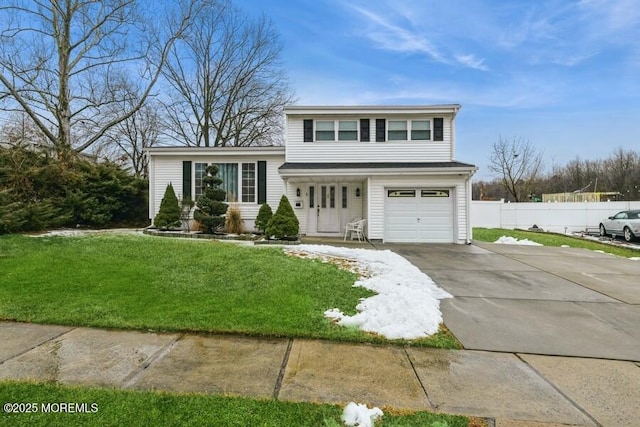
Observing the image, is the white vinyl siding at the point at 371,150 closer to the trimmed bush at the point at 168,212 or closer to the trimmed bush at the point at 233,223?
the trimmed bush at the point at 233,223

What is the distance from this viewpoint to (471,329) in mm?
4211

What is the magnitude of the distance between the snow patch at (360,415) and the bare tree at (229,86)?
24924 mm

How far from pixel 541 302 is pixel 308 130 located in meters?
10.4

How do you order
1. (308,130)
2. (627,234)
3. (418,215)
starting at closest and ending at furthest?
→ (418,215)
(308,130)
(627,234)

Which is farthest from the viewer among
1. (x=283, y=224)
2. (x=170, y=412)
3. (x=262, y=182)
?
(x=262, y=182)

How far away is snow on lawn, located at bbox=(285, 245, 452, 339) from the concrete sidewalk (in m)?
0.48

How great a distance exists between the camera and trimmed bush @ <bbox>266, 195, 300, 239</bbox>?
11.2 meters

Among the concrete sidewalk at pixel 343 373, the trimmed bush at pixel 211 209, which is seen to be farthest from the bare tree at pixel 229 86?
the concrete sidewalk at pixel 343 373

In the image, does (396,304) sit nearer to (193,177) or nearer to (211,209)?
(211,209)

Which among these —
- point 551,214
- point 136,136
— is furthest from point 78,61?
point 551,214

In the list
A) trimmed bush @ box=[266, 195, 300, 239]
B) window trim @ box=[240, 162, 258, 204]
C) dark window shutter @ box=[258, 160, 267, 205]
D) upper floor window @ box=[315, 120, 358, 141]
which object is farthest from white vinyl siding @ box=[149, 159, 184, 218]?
upper floor window @ box=[315, 120, 358, 141]

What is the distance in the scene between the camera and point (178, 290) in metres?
5.37

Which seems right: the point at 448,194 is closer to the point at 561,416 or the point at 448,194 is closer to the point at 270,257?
the point at 270,257

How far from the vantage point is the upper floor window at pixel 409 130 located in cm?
1357
